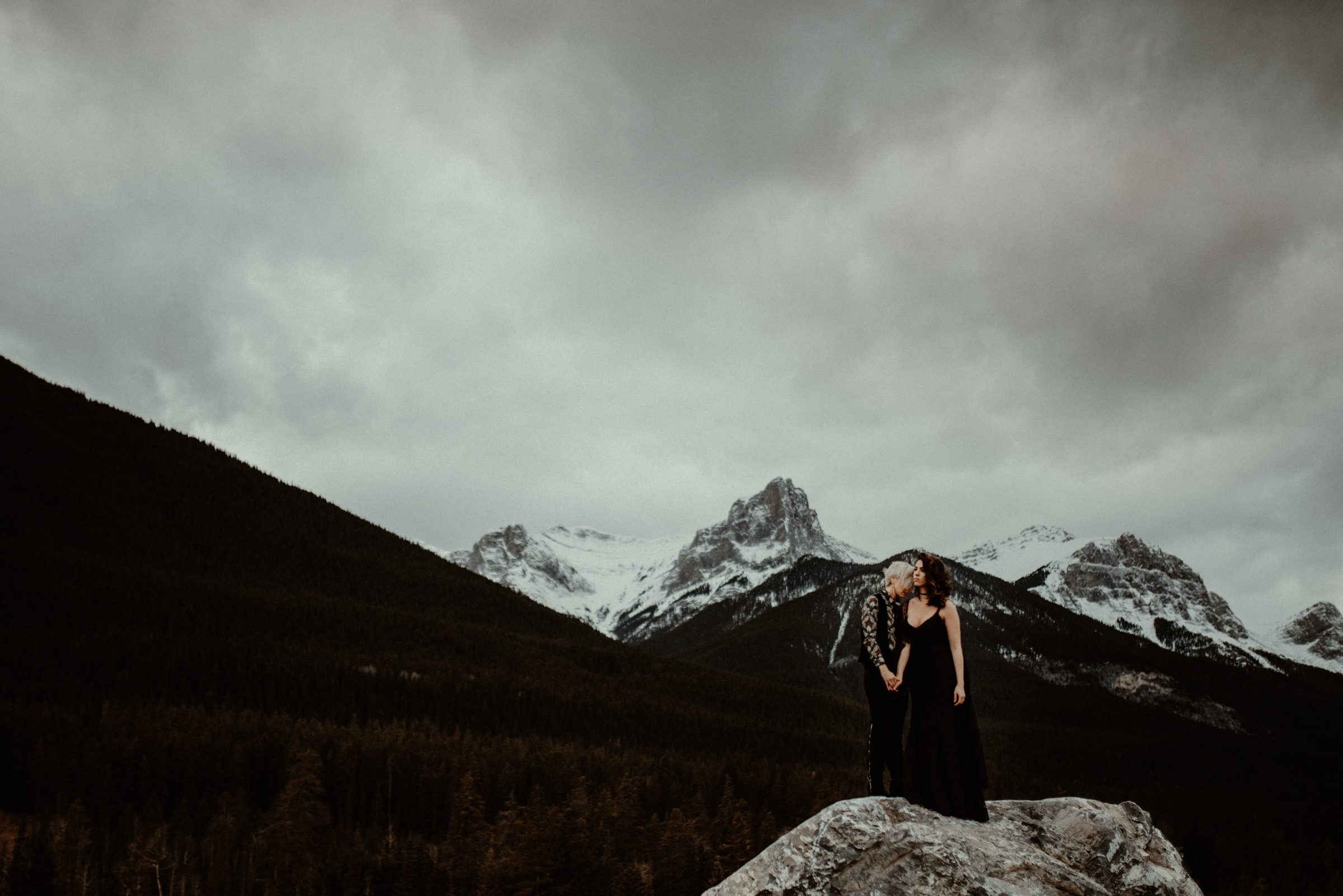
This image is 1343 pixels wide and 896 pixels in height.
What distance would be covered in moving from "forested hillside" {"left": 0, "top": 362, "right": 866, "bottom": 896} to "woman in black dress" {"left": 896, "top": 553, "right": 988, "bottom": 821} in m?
36.1

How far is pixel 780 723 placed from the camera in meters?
126

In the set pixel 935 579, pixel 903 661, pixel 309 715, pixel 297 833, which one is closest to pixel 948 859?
pixel 903 661

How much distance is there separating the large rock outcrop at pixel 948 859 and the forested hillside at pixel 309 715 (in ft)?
119

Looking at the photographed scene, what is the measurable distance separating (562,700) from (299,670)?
1342 inches

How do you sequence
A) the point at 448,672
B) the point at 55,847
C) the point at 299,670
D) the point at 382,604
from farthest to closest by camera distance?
the point at 382,604
the point at 448,672
the point at 299,670
the point at 55,847

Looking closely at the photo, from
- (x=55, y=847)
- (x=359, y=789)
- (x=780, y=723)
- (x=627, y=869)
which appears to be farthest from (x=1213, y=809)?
(x=55, y=847)

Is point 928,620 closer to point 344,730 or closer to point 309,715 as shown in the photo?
point 344,730

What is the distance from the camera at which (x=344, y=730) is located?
78.4 m

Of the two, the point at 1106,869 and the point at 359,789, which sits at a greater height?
the point at 1106,869

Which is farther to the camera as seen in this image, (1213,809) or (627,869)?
(1213,809)

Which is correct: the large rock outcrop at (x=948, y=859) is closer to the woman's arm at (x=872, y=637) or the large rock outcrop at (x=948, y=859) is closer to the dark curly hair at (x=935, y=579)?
the woman's arm at (x=872, y=637)

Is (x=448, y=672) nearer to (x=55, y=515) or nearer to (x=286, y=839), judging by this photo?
(x=286, y=839)

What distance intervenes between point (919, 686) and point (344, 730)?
7926 cm

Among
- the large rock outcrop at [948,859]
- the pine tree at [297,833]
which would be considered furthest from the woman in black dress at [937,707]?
the pine tree at [297,833]
